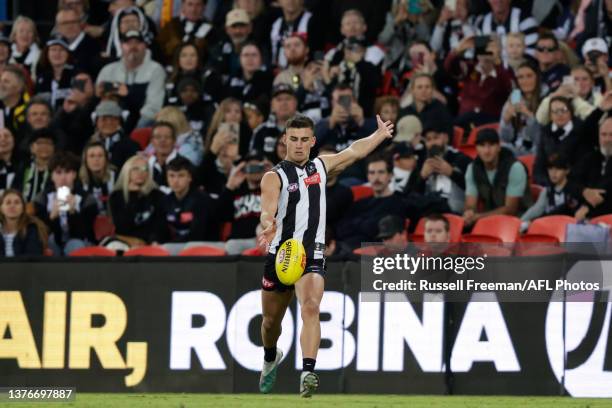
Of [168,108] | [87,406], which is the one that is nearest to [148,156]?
[168,108]

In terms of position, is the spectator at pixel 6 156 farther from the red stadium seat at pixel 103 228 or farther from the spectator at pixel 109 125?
the red stadium seat at pixel 103 228

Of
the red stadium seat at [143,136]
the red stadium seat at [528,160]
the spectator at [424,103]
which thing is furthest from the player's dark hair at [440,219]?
the red stadium seat at [143,136]

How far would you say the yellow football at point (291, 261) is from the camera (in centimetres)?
1095

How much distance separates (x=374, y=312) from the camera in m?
14.0

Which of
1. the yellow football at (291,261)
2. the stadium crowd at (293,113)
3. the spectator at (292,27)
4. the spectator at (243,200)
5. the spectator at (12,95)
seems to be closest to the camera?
the yellow football at (291,261)

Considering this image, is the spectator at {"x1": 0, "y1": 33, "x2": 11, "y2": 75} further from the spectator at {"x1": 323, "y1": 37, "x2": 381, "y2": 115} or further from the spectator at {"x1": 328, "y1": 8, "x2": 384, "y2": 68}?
the spectator at {"x1": 323, "y1": 37, "x2": 381, "y2": 115}

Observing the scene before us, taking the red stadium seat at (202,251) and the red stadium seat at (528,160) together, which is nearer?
the red stadium seat at (202,251)

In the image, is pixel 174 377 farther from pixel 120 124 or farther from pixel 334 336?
pixel 120 124

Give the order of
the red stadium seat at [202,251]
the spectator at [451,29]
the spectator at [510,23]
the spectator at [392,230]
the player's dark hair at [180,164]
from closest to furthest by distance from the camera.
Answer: the spectator at [392,230] < the red stadium seat at [202,251] < the player's dark hair at [180,164] < the spectator at [510,23] < the spectator at [451,29]

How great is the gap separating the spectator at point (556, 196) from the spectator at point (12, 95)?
755 centimetres

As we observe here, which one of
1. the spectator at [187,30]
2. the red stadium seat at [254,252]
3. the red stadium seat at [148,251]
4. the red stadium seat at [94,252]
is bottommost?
the red stadium seat at [94,252]

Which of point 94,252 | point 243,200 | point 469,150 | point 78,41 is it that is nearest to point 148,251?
point 94,252

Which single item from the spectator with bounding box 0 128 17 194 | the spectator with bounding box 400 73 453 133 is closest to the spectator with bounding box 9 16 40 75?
the spectator with bounding box 0 128 17 194

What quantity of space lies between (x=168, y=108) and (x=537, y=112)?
15.9 ft
